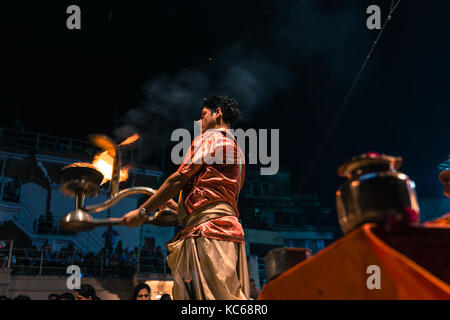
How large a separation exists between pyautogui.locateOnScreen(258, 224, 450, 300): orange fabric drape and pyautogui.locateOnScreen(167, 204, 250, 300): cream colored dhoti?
1.76ft

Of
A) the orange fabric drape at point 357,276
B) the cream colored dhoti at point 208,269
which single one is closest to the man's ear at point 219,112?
the cream colored dhoti at point 208,269

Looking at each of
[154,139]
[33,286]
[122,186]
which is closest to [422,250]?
[33,286]

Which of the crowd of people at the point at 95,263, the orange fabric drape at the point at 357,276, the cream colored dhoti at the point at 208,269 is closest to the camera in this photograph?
the orange fabric drape at the point at 357,276

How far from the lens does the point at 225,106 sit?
288cm

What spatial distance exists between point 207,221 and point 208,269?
11.2 inches

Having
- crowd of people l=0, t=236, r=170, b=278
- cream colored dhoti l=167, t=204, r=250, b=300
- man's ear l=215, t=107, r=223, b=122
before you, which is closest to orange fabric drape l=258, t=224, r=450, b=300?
cream colored dhoti l=167, t=204, r=250, b=300

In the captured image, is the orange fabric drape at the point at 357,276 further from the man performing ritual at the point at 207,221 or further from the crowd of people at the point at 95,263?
the crowd of people at the point at 95,263

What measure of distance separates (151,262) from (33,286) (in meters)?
4.42

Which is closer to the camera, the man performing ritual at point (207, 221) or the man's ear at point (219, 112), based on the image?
the man performing ritual at point (207, 221)

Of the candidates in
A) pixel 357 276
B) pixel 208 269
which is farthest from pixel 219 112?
pixel 357 276

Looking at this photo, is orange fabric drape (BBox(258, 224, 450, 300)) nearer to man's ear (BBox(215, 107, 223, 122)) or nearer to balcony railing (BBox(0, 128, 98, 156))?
man's ear (BBox(215, 107, 223, 122))

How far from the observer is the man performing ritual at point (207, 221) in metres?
2.09

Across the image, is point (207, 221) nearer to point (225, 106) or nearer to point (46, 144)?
point (225, 106)
